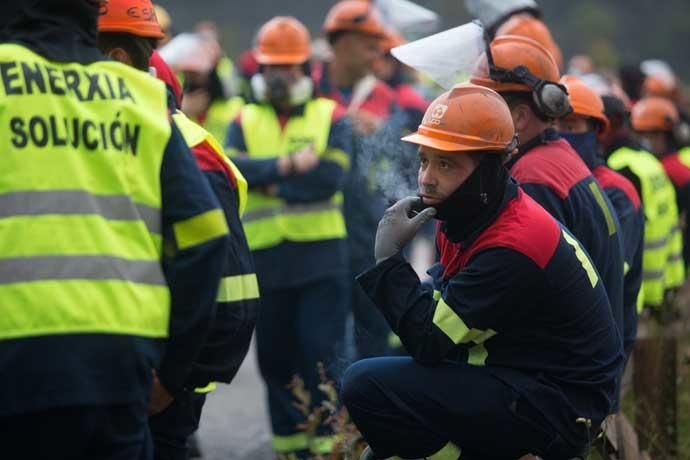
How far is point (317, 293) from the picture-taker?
28.1ft

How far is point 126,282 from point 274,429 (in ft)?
15.5

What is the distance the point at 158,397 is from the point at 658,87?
10358mm

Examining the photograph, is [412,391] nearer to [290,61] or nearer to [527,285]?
[527,285]

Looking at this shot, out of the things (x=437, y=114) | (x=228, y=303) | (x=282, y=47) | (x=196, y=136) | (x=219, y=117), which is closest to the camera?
(x=228, y=303)

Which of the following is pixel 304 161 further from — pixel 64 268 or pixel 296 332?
pixel 64 268

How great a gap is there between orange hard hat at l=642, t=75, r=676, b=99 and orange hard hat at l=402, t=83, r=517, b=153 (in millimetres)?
8835

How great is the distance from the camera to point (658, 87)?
539 inches

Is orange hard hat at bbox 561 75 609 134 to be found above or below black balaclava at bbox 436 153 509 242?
below

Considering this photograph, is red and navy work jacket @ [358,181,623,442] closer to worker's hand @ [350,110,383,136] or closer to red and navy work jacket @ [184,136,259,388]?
red and navy work jacket @ [184,136,259,388]

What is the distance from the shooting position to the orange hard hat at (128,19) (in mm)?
4699

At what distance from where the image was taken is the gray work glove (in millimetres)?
4723

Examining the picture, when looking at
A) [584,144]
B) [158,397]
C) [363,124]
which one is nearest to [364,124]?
[363,124]

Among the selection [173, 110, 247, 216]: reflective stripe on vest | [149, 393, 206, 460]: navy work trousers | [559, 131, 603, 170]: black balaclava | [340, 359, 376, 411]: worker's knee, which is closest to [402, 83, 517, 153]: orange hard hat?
[173, 110, 247, 216]: reflective stripe on vest

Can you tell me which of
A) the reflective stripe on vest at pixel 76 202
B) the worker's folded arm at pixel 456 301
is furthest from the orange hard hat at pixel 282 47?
the reflective stripe on vest at pixel 76 202
